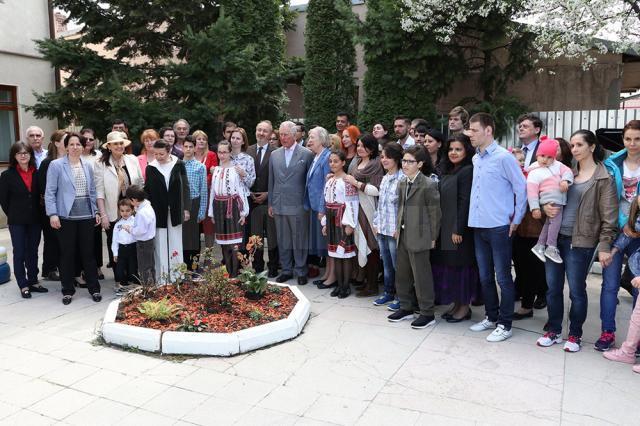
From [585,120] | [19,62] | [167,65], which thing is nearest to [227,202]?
[167,65]

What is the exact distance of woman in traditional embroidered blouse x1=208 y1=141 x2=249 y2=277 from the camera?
6.74 meters

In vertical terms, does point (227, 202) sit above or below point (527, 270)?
above

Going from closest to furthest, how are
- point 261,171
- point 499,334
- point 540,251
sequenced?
point 540,251 → point 499,334 → point 261,171

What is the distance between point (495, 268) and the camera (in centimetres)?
505

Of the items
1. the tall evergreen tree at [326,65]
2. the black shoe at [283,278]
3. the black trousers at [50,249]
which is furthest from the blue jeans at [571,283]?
the tall evergreen tree at [326,65]

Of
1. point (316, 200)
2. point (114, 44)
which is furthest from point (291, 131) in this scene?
point (114, 44)

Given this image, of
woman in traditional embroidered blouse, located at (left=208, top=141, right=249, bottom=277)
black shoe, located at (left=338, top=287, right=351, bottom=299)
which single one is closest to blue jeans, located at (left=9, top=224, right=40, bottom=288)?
woman in traditional embroidered blouse, located at (left=208, top=141, right=249, bottom=277)

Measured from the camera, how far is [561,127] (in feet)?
31.0

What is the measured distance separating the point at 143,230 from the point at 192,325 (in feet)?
5.77

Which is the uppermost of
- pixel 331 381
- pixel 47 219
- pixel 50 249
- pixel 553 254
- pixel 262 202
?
pixel 262 202

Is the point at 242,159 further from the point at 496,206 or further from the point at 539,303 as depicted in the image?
the point at 539,303

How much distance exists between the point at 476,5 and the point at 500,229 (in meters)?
6.61

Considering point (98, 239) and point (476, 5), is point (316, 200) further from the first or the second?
point (476, 5)

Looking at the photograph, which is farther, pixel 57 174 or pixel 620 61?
pixel 620 61
